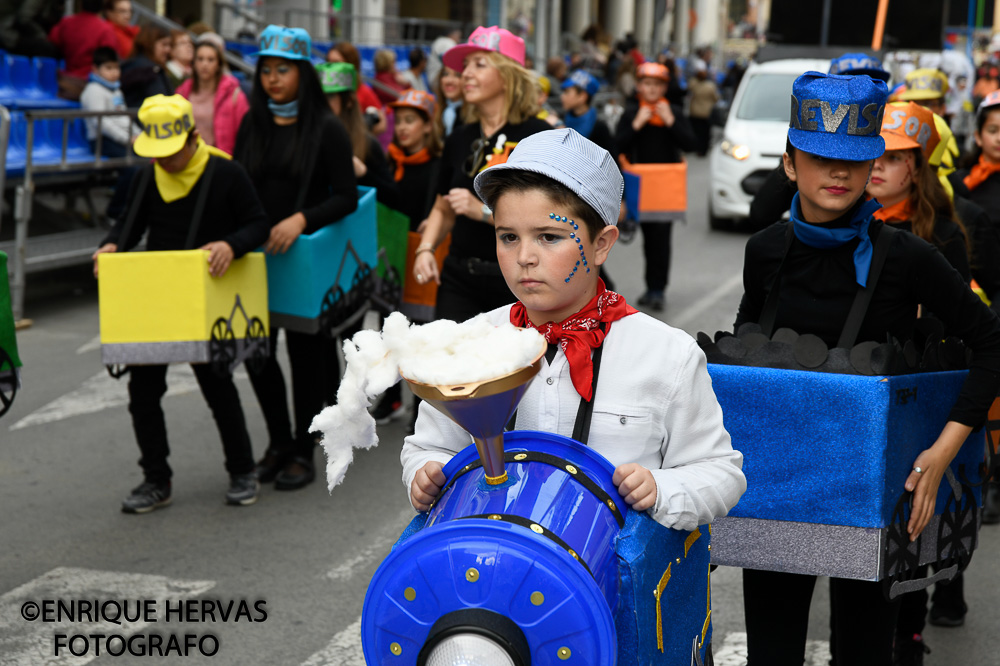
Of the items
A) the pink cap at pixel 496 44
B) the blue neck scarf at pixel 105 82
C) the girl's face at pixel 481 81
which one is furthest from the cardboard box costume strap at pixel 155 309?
the blue neck scarf at pixel 105 82

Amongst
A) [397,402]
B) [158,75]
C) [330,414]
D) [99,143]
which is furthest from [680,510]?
[158,75]

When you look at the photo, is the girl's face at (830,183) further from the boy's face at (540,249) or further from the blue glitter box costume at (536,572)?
the blue glitter box costume at (536,572)

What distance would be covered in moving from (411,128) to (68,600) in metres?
3.87

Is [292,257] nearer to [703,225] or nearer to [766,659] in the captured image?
[766,659]

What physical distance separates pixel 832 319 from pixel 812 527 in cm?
55

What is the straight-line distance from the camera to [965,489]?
311 cm

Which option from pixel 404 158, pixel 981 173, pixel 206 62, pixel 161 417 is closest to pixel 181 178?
pixel 161 417

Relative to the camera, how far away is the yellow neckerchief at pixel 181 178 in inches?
213

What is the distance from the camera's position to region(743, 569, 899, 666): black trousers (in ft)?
10.0

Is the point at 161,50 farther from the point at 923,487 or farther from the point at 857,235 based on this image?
the point at 923,487

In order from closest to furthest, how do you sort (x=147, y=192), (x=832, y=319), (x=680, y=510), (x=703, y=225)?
(x=680, y=510) < (x=832, y=319) < (x=147, y=192) < (x=703, y=225)

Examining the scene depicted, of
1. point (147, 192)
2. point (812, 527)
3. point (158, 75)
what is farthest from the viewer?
point (158, 75)

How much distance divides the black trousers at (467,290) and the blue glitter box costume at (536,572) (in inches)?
120

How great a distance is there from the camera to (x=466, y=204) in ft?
17.0
